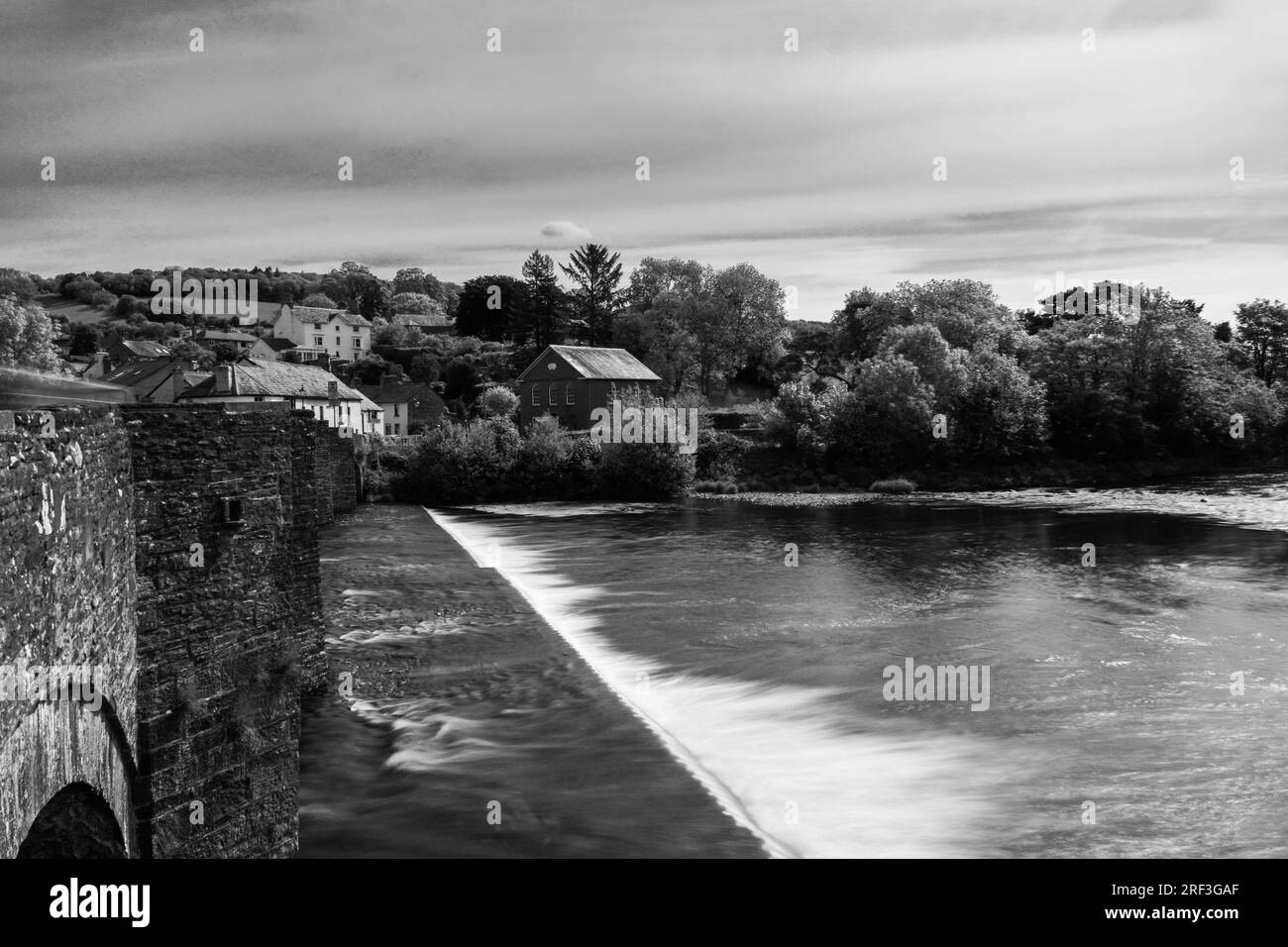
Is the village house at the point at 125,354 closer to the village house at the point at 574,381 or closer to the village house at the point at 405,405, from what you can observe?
the village house at the point at 405,405

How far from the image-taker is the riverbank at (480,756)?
11.6m

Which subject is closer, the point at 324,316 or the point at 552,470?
the point at 552,470

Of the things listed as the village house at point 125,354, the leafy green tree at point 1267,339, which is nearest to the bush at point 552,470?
the village house at point 125,354

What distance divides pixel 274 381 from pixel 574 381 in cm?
1956

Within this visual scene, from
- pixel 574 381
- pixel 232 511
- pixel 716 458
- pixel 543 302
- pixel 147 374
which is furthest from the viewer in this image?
pixel 543 302

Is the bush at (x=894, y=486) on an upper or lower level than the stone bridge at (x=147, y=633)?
lower

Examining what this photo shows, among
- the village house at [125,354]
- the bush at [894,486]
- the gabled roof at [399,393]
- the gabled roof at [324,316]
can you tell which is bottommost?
the bush at [894,486]

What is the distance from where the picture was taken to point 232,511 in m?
9.81

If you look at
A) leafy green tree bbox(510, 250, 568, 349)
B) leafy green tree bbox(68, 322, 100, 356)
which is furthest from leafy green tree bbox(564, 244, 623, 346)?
leafy green tree bbox(68, 322, 100, 356)

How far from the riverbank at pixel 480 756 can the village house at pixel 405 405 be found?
2186 inches

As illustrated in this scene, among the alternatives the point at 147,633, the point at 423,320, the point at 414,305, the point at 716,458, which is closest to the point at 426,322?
the point at 423,320

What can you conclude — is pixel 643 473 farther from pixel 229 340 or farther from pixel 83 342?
pixel 83 342

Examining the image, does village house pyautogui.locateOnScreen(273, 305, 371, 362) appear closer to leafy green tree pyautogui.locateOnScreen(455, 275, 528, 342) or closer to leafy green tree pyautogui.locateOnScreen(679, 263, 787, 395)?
leafy green tree pyautogui.locateOnScreen(455, 275, 528, 342)
